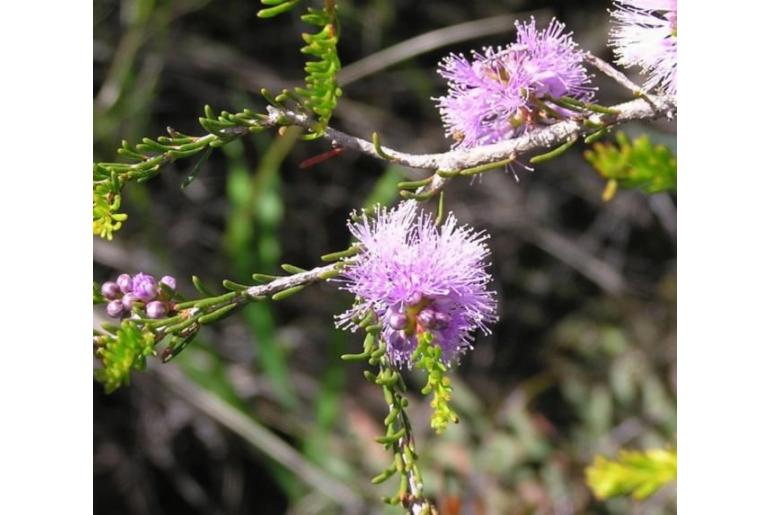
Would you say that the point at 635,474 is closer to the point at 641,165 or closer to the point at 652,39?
the point at 641,165

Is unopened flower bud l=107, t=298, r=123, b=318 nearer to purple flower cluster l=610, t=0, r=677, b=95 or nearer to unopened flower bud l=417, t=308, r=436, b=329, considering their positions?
unopened flower bud l=417, t=308, r=436, b=329

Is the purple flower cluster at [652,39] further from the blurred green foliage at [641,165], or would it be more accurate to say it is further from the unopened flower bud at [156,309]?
the unopened flower bud at [156,309]

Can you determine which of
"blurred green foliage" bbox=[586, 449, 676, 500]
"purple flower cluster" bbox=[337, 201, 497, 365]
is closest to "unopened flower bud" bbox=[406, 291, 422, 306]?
"purple flower cluster" bbox=[337, 201, 497, 365]

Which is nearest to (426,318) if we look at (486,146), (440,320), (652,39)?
(440,320)

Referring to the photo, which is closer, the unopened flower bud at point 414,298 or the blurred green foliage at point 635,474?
the unopened flower bud at point 414,298

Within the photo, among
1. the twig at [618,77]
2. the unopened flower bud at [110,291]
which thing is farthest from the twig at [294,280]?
the twig at [618,77]
